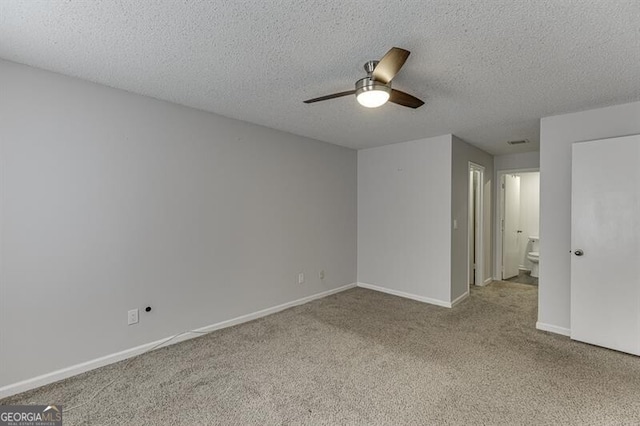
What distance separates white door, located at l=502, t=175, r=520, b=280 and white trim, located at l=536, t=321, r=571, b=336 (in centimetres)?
238

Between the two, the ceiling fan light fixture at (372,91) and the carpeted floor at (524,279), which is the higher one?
the ceiling fan light fixture at (372,91)

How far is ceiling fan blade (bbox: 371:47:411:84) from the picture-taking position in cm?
161

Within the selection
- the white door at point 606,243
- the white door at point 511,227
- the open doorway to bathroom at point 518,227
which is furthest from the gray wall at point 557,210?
the white door at point 511,227

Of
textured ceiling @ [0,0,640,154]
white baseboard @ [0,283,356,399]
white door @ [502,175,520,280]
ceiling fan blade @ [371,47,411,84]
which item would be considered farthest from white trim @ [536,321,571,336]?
ceiling fan blade @ [371,47,411,84]

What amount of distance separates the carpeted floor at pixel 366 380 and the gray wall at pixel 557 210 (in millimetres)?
302

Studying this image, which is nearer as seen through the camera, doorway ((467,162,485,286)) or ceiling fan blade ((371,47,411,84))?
ceiling fan blade ((371,47,411,84))

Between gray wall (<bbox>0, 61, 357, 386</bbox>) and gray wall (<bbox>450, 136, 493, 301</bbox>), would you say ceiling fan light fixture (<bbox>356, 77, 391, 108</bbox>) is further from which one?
gray wall (<bbox>450, 136, 493, 301</bbox>)

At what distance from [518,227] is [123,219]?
651cm

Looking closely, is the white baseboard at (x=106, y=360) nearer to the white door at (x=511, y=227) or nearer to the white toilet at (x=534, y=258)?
the white door at (x=511, y=227)

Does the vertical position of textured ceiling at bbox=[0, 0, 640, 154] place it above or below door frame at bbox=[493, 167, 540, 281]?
above

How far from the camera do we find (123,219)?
255cm

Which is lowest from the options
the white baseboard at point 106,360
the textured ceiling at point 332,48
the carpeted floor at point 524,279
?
the white baseboard at point 106,360

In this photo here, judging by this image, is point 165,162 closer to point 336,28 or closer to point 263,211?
point 263,211

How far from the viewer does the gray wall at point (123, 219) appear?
2102 millimetres
